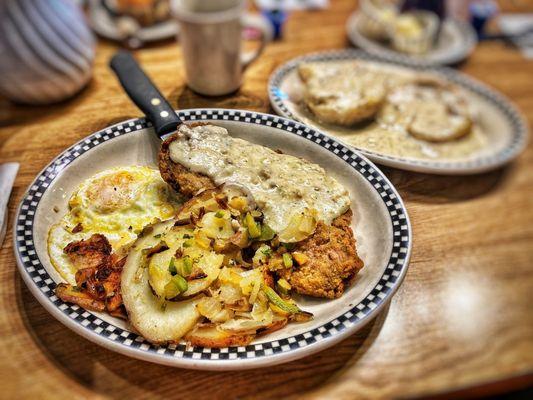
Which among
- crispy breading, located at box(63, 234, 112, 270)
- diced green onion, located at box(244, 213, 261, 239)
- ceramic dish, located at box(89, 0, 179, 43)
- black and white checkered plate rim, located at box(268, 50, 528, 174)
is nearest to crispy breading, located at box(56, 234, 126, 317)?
crispy breading, located at box(63, 234, 112, 270)

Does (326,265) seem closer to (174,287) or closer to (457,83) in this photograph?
(174,287)

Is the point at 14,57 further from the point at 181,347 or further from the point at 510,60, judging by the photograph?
the point at 510,60

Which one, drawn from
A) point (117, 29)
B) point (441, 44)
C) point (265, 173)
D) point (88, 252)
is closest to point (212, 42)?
point (265, 173)

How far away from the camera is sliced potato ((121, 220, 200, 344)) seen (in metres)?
1.11

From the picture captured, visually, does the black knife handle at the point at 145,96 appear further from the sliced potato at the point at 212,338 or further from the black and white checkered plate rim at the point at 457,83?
the sliced potato at the point at 212,338

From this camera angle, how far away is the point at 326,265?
1299 millimetres

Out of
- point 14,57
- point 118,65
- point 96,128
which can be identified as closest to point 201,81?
point 118,65

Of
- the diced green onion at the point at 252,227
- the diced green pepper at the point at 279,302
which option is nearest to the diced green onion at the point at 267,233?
the diced green onion at the point at 252,227

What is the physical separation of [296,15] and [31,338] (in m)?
2.37

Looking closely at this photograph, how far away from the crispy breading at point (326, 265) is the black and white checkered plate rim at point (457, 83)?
0.43 m

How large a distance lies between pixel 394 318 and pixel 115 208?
2.98 feet

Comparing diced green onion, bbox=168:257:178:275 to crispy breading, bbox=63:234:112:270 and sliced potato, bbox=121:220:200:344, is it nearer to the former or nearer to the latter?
sliced potato, bbox=121:220:200:344

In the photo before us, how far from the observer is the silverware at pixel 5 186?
139 centimetres

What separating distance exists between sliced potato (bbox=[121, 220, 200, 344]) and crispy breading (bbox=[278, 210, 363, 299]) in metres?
0.30
